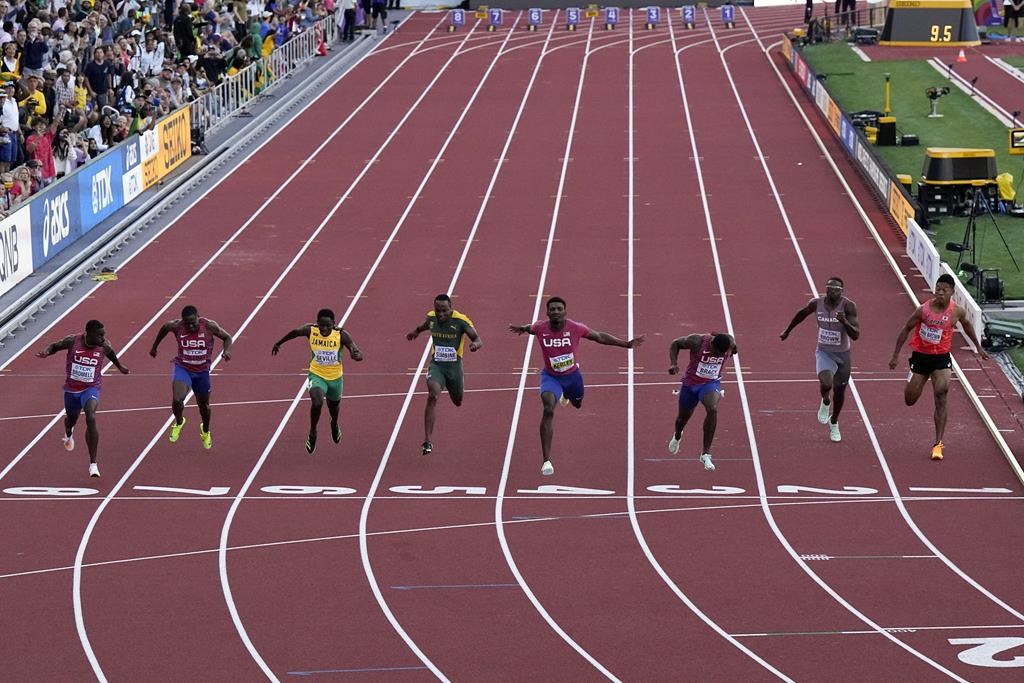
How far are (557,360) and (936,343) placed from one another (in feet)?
11.6

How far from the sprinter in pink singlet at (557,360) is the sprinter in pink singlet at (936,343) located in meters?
2.76

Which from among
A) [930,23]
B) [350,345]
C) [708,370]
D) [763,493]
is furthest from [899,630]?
[930,23]

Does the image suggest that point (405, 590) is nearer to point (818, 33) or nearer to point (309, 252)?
point (309, 252)

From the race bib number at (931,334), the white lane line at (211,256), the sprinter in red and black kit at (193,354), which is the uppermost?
the race bib number at (931,334)

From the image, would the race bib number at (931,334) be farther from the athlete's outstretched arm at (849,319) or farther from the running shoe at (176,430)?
the running shoe at (176,430)

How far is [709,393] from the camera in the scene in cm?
1633

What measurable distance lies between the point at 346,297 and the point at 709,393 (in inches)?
367

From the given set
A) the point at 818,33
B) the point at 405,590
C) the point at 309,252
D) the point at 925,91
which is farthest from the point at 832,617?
the point at 818,33

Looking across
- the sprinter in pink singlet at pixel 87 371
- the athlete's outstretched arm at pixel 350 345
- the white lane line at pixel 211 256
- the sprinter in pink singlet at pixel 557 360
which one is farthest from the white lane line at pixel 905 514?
the white lane line at pixel 211 256

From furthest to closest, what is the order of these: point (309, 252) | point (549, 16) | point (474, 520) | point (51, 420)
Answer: point (549, 16) → point (309, 252) → point (51, 420) → point (474, 520)

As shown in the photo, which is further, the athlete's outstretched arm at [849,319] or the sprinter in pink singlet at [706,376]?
the athlete's outstretched arm at [849,319]

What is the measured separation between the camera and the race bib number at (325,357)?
16859 millimetres

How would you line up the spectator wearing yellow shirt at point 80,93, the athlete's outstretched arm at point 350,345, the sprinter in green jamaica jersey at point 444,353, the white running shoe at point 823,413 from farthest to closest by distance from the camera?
the spectator wearing yellow shirt at point 80,93 → the white running shoe at point 823,413 → the sprinter in green jamaica jersey at point 444,353 → the athlete's outstretched arm at point 350,345

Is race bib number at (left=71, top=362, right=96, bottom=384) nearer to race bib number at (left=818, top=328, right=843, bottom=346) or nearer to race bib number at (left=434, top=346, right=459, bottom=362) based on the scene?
race bib number at (left=434, top=346, right=459, bottom=362)
